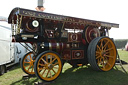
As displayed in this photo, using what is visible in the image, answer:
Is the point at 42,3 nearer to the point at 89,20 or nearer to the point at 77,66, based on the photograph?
the point at 89,20

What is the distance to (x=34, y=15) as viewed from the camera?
4078 millimetres

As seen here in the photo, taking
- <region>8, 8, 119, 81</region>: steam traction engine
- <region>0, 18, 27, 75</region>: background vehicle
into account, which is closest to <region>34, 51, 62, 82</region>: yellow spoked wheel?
<region>8, 8, 119, 81</region>: steam traction engine

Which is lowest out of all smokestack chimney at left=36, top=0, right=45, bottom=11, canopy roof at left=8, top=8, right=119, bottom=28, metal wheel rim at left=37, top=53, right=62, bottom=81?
metal wheel rim at left=37, top=53, right=62, bottom=81

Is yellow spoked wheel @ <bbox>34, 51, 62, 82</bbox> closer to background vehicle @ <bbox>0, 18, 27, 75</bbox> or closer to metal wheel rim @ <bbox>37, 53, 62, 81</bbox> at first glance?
metal wheel rim @ <bbox>37, 53, 62, 81</bbox>

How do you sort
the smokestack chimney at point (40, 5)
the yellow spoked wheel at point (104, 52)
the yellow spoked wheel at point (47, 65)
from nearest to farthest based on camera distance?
the yellow spoked wheel at point (47, 65)
the yellow spoked wheel at point (104, 52)
the smokestack chimney at point (40, 5)

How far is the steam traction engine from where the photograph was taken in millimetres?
4125

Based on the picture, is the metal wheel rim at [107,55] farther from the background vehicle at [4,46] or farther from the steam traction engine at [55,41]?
the background vehicle at [4,46]

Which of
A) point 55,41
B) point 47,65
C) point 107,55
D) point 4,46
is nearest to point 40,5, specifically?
point 4,46

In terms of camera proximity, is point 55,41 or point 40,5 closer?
point 55,41

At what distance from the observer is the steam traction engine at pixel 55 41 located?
13.5 ft

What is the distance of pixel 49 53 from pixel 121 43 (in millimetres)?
29963

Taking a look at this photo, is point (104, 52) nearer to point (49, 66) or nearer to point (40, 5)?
point (49, 66)

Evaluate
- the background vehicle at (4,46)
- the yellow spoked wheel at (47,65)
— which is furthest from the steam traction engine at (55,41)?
the background vehicle at (4,46)

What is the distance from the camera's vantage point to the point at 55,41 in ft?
16.2
